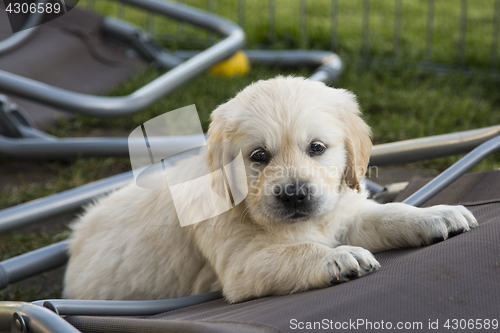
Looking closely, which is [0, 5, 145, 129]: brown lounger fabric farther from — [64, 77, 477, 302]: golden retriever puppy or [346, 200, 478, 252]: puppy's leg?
[346, 200, 478, 252]: puppy's leg

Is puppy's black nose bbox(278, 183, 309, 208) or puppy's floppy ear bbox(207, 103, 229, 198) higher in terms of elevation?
puppy's floppy ear bbox(207, 103, 229, 198)

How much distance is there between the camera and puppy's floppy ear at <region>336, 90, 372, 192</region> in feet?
6.20

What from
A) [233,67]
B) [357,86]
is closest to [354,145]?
[357,86]

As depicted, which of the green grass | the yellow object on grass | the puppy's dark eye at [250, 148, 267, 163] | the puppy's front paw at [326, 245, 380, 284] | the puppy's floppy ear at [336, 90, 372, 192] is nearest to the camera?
the puppy's front paw at [326, 245, 380, 284]

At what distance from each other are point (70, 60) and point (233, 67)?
4.94ft

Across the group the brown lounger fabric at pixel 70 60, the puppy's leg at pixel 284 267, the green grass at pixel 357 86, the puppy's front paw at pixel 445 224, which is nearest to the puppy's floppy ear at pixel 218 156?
the puppy's leg at pixel 284 267

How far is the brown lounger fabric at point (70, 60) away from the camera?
4.45 metres

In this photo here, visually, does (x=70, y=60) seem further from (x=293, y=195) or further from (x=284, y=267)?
(x=284, y=267)

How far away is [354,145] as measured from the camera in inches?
74.5

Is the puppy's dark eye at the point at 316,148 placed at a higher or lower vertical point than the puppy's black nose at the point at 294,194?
higher

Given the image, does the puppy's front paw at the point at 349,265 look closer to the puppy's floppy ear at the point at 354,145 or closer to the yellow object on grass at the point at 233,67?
the puppy's floppy ear at the point at 354,145

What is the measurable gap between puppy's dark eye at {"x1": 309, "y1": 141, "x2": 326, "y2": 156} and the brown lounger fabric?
314 centimetres

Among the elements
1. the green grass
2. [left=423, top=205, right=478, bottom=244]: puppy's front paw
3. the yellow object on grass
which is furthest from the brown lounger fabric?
[left=423, top=205, right=478, bottom=244]: puppy's front paw

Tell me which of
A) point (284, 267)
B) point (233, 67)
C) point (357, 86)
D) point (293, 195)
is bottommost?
point (357, 86)
